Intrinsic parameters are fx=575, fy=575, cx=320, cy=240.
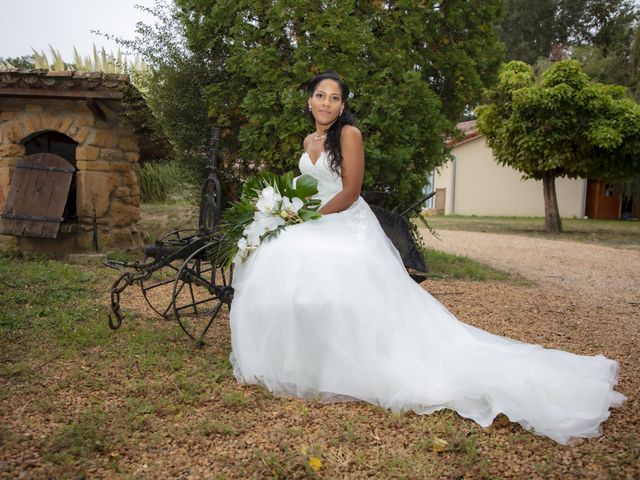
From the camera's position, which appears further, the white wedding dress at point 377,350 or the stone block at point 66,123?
the stone block at point 66,123

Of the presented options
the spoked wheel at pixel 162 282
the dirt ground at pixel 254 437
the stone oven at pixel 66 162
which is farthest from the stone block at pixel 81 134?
the dirt ground at pixel 254 437

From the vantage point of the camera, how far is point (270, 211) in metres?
3.88

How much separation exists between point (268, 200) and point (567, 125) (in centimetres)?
1293

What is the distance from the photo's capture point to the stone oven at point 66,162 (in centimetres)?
779

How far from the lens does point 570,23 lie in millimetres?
30500

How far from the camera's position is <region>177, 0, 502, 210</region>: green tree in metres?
6.67

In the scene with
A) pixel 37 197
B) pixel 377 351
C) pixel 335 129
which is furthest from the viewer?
pixel 37 197

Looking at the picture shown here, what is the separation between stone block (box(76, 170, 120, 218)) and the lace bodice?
5277 mm

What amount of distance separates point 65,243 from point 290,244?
598cm

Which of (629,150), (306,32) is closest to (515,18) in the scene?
(629,150)

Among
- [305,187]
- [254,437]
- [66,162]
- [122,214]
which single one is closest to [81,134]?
[66,162]

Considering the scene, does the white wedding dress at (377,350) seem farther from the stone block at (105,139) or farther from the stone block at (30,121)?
the stone block at (30,121)

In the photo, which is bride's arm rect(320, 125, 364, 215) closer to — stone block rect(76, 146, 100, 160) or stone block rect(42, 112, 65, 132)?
stone block rect(76, 146, 100, 160)

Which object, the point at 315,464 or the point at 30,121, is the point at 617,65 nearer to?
the point at 30,121
